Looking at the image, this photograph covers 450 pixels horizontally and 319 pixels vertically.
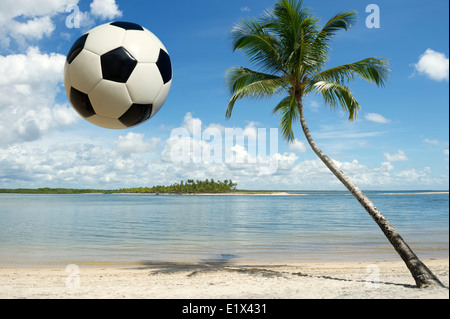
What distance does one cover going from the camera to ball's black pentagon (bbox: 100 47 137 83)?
4801 mm

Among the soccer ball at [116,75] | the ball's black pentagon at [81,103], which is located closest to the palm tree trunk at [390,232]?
the soccer ball at [116,75]

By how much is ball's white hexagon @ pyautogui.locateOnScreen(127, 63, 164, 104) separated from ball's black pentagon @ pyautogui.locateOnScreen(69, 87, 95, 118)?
668 millimetres

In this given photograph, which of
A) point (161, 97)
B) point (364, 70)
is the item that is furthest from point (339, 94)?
point (161, 97)

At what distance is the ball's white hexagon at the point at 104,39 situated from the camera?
4891mm

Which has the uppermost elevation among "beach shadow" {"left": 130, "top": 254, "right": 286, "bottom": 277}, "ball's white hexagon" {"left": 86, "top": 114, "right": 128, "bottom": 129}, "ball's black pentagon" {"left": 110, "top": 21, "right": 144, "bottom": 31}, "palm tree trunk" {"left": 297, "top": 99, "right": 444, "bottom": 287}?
"ball's black pentagon" {"left": 110, "top": 21, "right": 144, "bottom": 31}

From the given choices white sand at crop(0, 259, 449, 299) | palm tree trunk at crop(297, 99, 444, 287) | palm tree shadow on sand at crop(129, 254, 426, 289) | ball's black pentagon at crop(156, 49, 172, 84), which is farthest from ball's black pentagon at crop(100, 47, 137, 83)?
palm tree trunk at crop(297, 99, 444, 287)

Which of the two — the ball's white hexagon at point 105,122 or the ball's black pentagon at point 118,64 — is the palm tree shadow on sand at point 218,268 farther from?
the ball's black pentagon at point 118,64

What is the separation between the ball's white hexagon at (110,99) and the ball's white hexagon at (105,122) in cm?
9

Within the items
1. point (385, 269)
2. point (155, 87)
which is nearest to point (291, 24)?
point (155, 87)

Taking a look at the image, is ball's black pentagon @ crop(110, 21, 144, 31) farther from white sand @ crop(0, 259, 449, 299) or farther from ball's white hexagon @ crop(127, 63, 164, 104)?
white sand @ crop(0, 259, 449, 299)

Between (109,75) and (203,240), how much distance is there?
35.0 ft

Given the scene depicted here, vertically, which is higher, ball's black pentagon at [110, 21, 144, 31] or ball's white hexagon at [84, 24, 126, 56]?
ball's black pentagon at [110, 21, 144, 31]

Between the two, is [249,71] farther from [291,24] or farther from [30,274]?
[30,274]

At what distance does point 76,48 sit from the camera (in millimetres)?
5078
